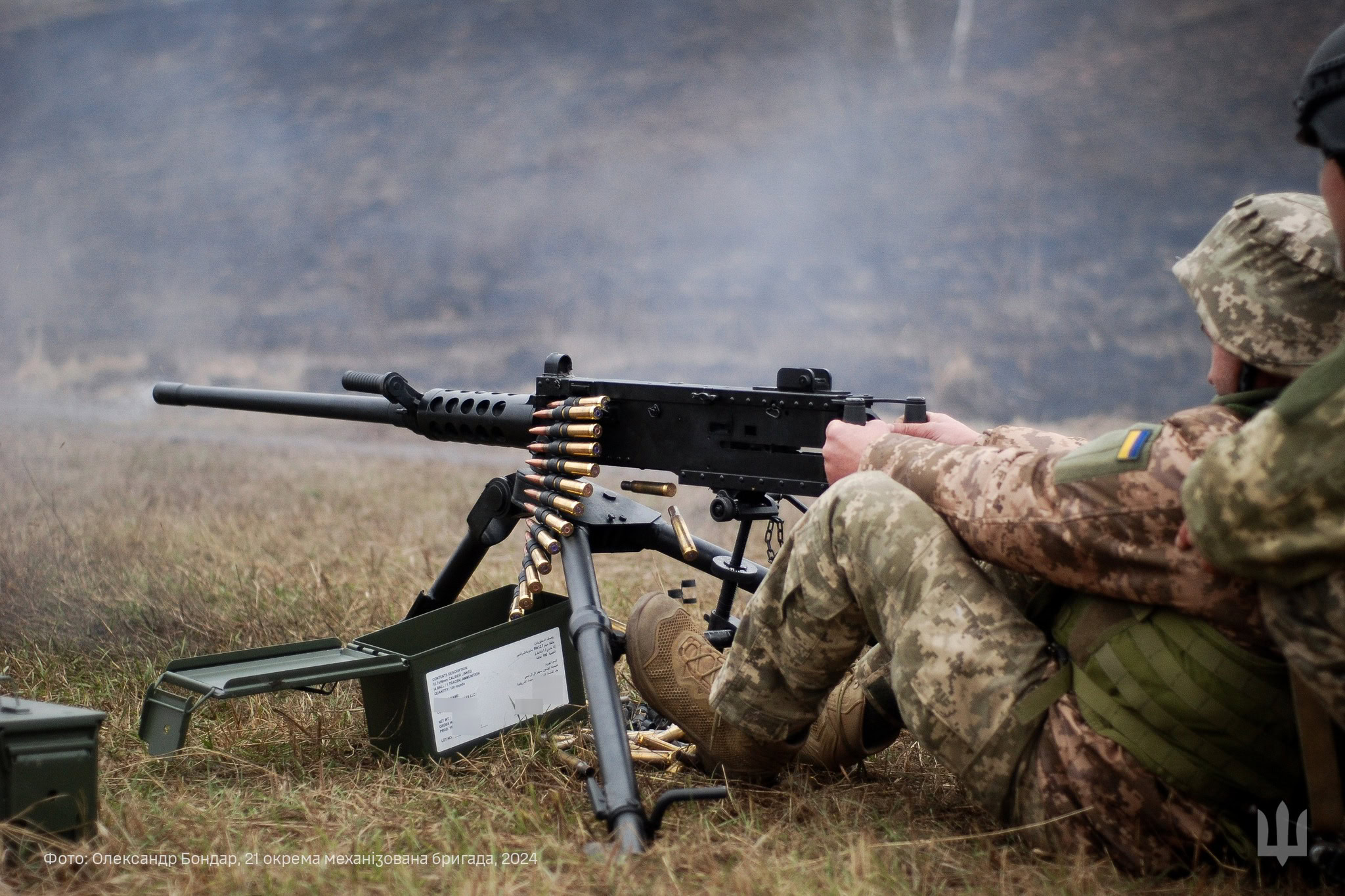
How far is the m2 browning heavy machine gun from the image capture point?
9.09ft

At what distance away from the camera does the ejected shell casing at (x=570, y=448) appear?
3.19 meters

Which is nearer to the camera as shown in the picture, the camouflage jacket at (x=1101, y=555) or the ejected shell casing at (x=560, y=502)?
the camouflage jacket at (x=1101, y=555)

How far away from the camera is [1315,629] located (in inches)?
67.9

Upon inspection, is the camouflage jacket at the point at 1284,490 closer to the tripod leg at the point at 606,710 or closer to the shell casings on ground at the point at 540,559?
the tripod leg at the point at 606,710

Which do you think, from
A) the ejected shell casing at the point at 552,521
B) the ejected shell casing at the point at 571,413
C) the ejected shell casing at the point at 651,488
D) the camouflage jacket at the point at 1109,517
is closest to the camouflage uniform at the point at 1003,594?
the camouflage jacket at the point at 1109,517

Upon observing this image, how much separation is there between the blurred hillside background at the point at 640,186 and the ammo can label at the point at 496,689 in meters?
11.8

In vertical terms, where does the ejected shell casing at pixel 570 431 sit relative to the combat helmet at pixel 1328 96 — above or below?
below

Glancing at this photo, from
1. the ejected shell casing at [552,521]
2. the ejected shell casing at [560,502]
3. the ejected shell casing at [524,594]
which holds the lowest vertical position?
the ejected shell casing at [524,594]

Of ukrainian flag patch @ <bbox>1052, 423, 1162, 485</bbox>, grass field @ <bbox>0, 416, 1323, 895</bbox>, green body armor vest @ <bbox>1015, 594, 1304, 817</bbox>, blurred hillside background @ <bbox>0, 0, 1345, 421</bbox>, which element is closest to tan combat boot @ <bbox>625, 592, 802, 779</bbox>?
grass field @ <bbox>0, 416, 1323, 895</bbox>

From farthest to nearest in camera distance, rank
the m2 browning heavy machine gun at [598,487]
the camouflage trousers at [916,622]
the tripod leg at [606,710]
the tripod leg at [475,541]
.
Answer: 1. the tripod leg at [475,541]
2. the m2 browning heavy machine gun at [598,487]
3. the tripod leg at [606,710]
4. the camouflage trousers at [916,622]

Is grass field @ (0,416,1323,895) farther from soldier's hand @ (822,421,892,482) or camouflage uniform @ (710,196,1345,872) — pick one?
soldier's hand @ (822,421,892,482)

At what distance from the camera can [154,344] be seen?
55.0 feet

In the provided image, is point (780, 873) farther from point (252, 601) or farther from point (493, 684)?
point (252, 601)

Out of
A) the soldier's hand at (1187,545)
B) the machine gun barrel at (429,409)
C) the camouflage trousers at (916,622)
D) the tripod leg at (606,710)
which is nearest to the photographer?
the soldier's hand at (1187,545)
